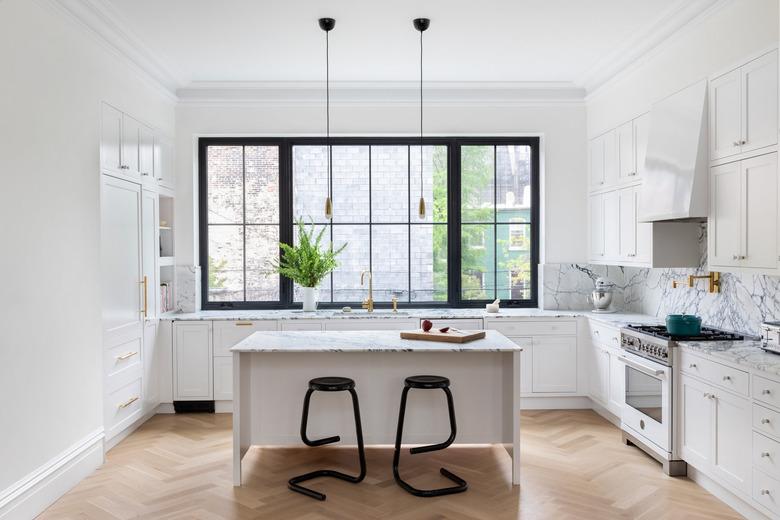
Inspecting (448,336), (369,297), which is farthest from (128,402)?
(448,336)

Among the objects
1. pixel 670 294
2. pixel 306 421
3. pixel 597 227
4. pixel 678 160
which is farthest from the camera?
pixel 597 227

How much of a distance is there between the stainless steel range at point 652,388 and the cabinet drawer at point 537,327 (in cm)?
94

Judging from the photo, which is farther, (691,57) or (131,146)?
(131,146)

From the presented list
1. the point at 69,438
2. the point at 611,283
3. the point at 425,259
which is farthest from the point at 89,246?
the point at 611,283

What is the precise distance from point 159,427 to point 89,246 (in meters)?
1.90

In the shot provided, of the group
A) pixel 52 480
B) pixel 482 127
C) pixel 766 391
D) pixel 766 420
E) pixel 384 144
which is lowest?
pixel 52 480

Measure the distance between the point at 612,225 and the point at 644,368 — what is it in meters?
1.63

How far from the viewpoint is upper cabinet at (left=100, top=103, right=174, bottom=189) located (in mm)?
4320

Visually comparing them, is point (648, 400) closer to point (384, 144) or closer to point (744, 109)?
point (744, 109)

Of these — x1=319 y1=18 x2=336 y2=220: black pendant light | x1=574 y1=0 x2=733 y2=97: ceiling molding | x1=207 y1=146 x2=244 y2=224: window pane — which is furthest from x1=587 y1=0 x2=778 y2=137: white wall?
x1=207 y1=146 x2=244 y2=224: window pane

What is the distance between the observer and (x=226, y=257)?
19.9 ft

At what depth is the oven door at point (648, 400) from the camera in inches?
153

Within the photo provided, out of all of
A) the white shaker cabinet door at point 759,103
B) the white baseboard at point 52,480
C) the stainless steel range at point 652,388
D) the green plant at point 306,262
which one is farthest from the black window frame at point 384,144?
the white shaker cabinet door at point 759,103

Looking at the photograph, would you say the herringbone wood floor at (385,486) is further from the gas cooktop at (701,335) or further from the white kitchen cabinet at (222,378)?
the gas cooktop at (701,335)
